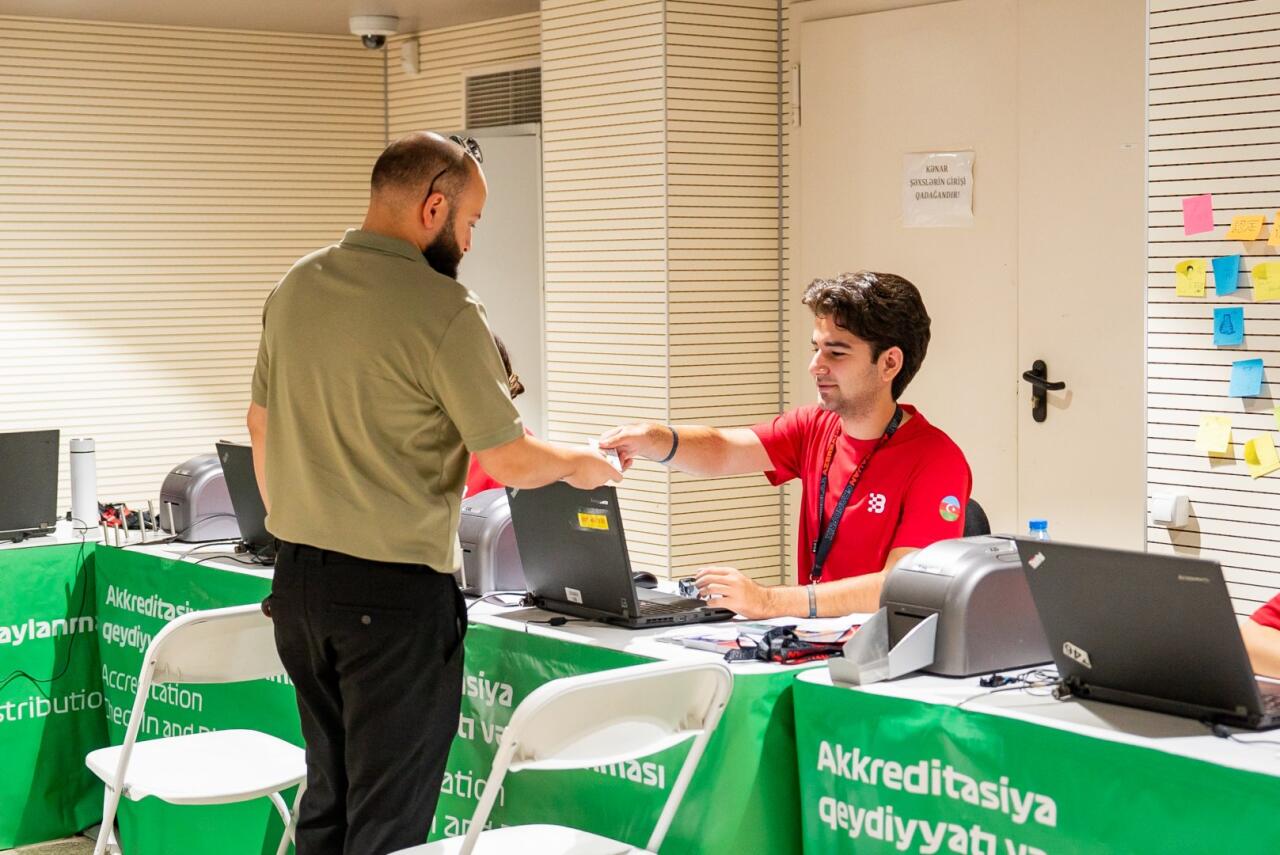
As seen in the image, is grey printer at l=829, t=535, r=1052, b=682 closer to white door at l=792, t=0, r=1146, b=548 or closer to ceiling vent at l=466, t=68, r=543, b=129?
white door at l=792, t=0, r=1146, b=548

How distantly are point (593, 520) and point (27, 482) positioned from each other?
2540 millimetres

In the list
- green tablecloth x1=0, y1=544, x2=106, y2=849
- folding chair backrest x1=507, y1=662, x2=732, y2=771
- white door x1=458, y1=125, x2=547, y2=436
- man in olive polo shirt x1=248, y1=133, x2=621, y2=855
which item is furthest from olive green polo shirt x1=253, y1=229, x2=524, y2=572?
white door x1=458, y1=125, x2=547, y2=436

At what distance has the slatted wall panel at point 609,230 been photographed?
5.96 metres

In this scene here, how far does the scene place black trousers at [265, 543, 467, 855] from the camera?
9.19ft

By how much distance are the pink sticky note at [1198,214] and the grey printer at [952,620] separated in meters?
1.65

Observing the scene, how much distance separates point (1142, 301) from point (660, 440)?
214 centimetres

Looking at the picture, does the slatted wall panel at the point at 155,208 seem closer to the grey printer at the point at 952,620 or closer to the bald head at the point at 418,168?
the bald head at the point at 418,168

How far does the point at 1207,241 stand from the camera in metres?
4.02

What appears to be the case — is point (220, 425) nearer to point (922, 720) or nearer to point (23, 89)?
point (23, 89)

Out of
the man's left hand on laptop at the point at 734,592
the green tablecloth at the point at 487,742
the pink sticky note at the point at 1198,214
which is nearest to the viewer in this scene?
the green tablecloth at the point at 487,742

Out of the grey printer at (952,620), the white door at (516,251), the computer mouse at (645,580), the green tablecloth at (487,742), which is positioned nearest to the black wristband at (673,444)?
the computer mouse at (645,580)

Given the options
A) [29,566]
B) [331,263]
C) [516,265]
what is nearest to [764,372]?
[516,265]

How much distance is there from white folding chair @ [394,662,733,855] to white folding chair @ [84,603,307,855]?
0.85 m

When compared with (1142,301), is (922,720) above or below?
below
